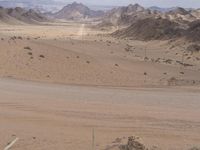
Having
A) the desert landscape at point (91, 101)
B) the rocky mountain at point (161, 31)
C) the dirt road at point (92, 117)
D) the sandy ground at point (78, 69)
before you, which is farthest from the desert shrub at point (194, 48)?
the dirt road at point (92, 117)

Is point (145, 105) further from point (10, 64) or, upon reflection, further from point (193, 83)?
point (10, 64)

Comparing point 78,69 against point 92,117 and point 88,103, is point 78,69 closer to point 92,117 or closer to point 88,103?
point 88,103

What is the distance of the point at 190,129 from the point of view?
12773 mm

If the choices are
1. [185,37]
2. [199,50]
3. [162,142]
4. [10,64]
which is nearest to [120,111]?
[162,142]

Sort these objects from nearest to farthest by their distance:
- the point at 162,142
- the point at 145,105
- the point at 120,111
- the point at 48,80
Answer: the point at 162,142 → the point at 120,111 → the point at 145,105 → the point at 48,80

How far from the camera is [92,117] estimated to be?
13906 millimetres

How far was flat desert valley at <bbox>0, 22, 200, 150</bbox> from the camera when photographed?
1161 cm

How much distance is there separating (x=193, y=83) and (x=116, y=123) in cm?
1160

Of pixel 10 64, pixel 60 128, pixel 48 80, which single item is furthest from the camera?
pixel 10 64

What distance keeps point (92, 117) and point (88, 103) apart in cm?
226

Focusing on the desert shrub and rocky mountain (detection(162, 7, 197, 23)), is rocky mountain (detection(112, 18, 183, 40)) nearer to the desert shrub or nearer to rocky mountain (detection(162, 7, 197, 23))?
rocky mountain (detection(162, 7, 197, 23))

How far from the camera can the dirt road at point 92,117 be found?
11406 millimetres

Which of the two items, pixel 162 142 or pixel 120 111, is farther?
pixel 120 111

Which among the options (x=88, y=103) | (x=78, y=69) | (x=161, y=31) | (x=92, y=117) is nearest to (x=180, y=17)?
(x=161, y=31)
